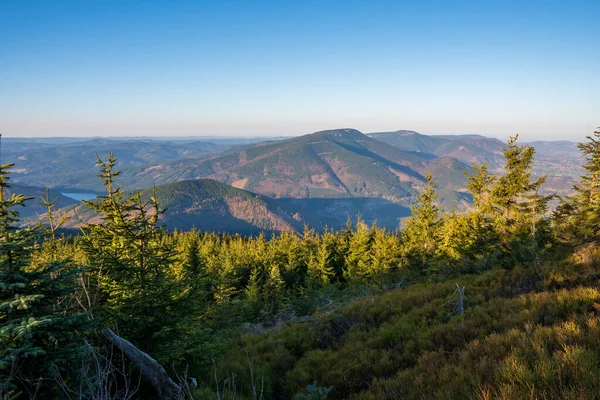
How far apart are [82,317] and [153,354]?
1.96 meters

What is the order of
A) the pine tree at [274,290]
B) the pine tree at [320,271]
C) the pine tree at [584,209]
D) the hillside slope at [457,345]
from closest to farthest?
the hillside slope at [457,345], the pine tree at [584,209], the pine tree at [274,290], the pine tree at [320,271]

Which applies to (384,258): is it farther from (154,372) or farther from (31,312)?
(31,312)

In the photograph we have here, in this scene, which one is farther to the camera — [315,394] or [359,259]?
[359,259]

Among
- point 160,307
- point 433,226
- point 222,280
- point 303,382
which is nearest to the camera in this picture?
point 303,382

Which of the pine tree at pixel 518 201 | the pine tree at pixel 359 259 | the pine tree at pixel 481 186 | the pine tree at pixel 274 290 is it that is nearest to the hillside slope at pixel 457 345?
the pine tree at pixel 518 201

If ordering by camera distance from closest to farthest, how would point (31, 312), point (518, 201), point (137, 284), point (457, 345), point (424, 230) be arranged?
point (31, 312), point (457, 345), point (137, 284), point (518, 201), point (424, 230)

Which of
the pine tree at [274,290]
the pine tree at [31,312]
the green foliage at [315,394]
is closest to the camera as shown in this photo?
the green foliage at [315,394]

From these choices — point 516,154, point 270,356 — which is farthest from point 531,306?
point 516,154

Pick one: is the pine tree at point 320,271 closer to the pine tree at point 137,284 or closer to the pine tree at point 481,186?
the pine tree at point 481,186

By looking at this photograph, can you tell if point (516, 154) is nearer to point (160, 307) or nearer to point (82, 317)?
point (160, 307)

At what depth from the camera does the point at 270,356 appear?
8.48 metres

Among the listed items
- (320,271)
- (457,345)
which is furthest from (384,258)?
(457,345)

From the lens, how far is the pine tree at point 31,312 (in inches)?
176

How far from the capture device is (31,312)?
16.9ft
